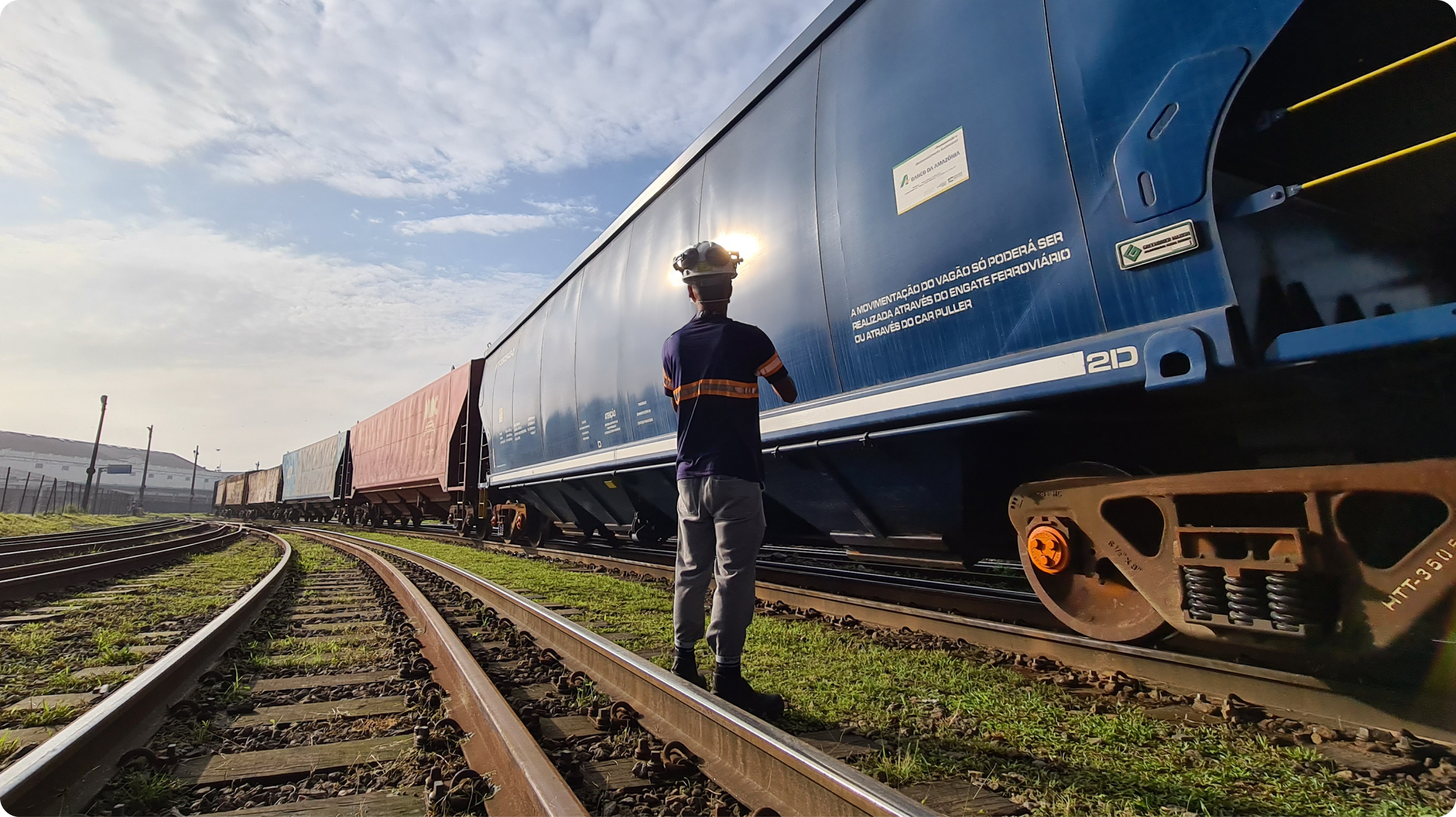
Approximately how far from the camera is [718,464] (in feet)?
8.93

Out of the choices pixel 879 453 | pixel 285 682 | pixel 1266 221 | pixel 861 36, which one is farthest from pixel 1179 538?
pixel 285 682

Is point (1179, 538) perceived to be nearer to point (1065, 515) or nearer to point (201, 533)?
point (1065, 515)

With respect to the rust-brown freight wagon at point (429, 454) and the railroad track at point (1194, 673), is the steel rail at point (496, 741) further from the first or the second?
the rust-brown freight wagon at point (429, 454)

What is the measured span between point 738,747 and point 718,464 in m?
1.04

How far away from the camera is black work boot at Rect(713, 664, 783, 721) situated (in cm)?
254

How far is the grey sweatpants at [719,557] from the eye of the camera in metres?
2.63

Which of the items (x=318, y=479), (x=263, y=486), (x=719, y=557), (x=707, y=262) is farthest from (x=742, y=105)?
(x=263, y=486)

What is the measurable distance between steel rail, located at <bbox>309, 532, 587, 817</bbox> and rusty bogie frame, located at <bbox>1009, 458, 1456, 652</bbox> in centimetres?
226

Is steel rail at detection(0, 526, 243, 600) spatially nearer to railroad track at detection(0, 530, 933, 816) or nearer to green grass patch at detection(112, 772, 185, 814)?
railroad track at detection(0, 530, 933, 816)

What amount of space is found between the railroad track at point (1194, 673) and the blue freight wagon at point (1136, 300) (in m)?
0.16

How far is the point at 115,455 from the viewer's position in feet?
543

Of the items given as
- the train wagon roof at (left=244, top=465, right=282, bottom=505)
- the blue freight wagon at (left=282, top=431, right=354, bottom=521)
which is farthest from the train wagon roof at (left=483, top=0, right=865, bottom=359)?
the train wagon roof at (left=244, top=465, right=282, bottom=505)

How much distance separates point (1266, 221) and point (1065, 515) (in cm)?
135

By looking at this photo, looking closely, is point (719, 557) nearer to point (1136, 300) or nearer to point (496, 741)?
point (496, 741)
